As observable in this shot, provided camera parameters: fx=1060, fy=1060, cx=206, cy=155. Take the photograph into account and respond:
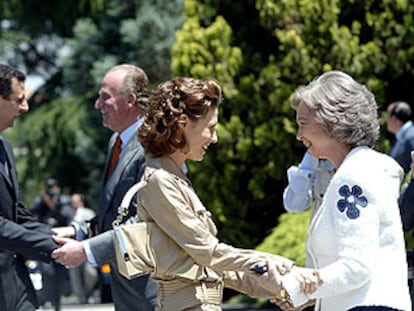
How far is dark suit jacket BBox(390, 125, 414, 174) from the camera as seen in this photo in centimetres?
843

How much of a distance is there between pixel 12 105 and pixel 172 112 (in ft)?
6.16

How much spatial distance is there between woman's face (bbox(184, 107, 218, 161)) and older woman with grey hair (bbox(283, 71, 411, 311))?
0.41m

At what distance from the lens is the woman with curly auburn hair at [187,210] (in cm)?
406

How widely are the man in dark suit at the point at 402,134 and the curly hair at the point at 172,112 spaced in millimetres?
4475

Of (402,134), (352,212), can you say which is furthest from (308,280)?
(402,134)

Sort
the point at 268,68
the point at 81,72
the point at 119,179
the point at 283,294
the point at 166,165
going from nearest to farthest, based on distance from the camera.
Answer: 1. the point at 283,294
2. the point at 166,165
3. the point at 119,179
4. the point at 268,68
5. the point at 81,72

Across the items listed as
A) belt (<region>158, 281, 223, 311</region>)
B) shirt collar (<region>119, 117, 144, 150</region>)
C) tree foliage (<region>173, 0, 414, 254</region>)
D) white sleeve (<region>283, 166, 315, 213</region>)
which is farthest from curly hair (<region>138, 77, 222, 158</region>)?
tree foliage (<region>173, 0, 414, 254</region>)

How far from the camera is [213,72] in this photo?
1134 centimetres

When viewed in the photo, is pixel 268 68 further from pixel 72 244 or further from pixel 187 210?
pixel 187 210

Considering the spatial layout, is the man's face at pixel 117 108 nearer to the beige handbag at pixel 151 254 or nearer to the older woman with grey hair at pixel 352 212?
the beige handbag at pixel 151 254

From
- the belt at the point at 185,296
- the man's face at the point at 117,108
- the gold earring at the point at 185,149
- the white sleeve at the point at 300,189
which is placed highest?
the gold earring at the point at 185,149

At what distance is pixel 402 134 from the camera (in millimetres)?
8977

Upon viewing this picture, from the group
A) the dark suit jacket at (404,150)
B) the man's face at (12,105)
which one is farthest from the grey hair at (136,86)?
the dark suit jacket at (404,150)

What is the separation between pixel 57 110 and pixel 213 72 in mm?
10884
